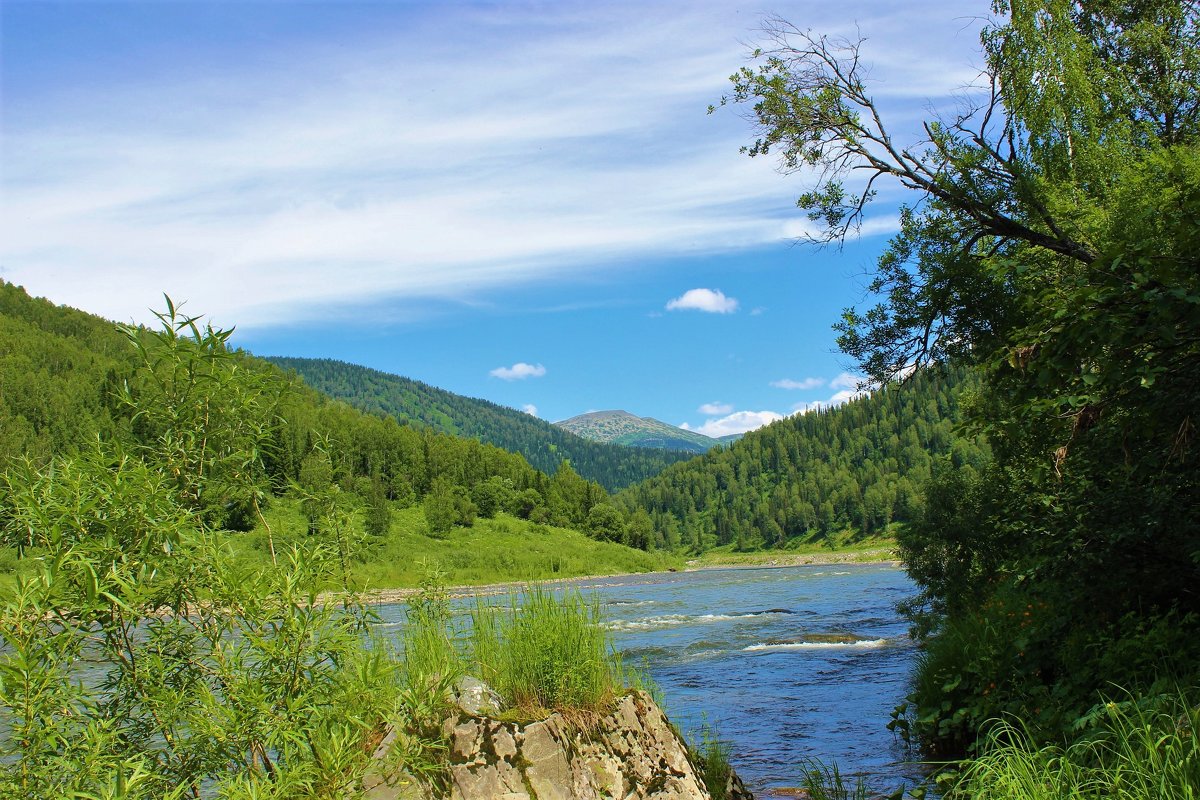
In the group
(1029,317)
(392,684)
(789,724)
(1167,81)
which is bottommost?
(789,724)

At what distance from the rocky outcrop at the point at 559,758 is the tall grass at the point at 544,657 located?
0.18 metres

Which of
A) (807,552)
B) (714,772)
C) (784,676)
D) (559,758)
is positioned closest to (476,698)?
(559,758)

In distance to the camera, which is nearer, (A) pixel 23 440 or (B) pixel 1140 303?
(B) pixel 1140 303

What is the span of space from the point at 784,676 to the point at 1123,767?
1661 centimetres

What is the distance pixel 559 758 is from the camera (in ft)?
22.3

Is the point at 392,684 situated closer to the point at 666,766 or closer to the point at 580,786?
the point at 580,786

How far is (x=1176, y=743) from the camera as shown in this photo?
5.18 meters

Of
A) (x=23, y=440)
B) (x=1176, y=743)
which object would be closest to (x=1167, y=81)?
(x=1176, y=743)

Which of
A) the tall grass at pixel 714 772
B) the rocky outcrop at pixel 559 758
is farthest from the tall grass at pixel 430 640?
the tall grass at pixel 714 772

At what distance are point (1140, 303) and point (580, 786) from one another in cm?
590

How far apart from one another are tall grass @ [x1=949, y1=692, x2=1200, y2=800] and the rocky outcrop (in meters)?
2.57

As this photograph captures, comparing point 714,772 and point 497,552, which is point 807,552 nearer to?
point 497,552

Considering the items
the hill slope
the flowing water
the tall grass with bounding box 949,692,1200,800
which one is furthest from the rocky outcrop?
the tall grass with bounding box 949,692,1200,800

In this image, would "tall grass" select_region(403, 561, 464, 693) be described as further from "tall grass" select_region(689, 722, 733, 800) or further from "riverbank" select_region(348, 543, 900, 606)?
"riverbank" select_region(348, 543, 900, 606)
